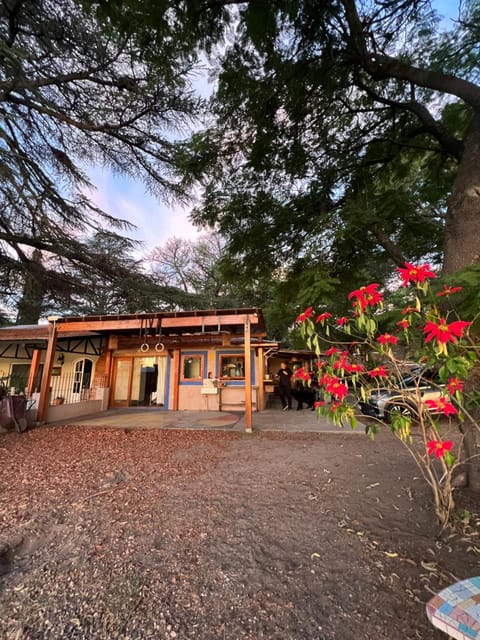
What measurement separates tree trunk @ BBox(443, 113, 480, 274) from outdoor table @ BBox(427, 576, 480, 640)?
2802 millimetres

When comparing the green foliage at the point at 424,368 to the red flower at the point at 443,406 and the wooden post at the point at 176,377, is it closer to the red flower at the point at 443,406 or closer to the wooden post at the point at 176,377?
the red flower at the point at 443,406

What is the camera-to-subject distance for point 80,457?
14.3 ft

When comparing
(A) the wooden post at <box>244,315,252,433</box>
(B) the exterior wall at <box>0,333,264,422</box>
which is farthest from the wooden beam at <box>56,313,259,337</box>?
(B) the exterior wall at <box>0,333,264,422</box>

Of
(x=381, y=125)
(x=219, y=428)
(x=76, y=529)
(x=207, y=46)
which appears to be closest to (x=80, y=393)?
(x=219, y=428)

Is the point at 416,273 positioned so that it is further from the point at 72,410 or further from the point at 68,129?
the point at 72,410

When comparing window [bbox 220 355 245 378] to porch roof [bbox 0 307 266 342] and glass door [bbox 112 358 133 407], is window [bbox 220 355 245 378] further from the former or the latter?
glass door [bbox 112 358 133 407]

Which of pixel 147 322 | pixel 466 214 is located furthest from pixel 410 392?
pixel 147 322

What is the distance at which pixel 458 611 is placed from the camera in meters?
1.20

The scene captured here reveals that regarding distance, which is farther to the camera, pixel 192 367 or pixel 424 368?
pixel 192 367

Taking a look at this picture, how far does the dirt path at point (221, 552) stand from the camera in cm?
145

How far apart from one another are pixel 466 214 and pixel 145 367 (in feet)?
36.3

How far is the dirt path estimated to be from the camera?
1.45 m

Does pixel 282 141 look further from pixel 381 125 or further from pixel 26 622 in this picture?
pixel 26 622

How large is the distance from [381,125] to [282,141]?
1.75m
